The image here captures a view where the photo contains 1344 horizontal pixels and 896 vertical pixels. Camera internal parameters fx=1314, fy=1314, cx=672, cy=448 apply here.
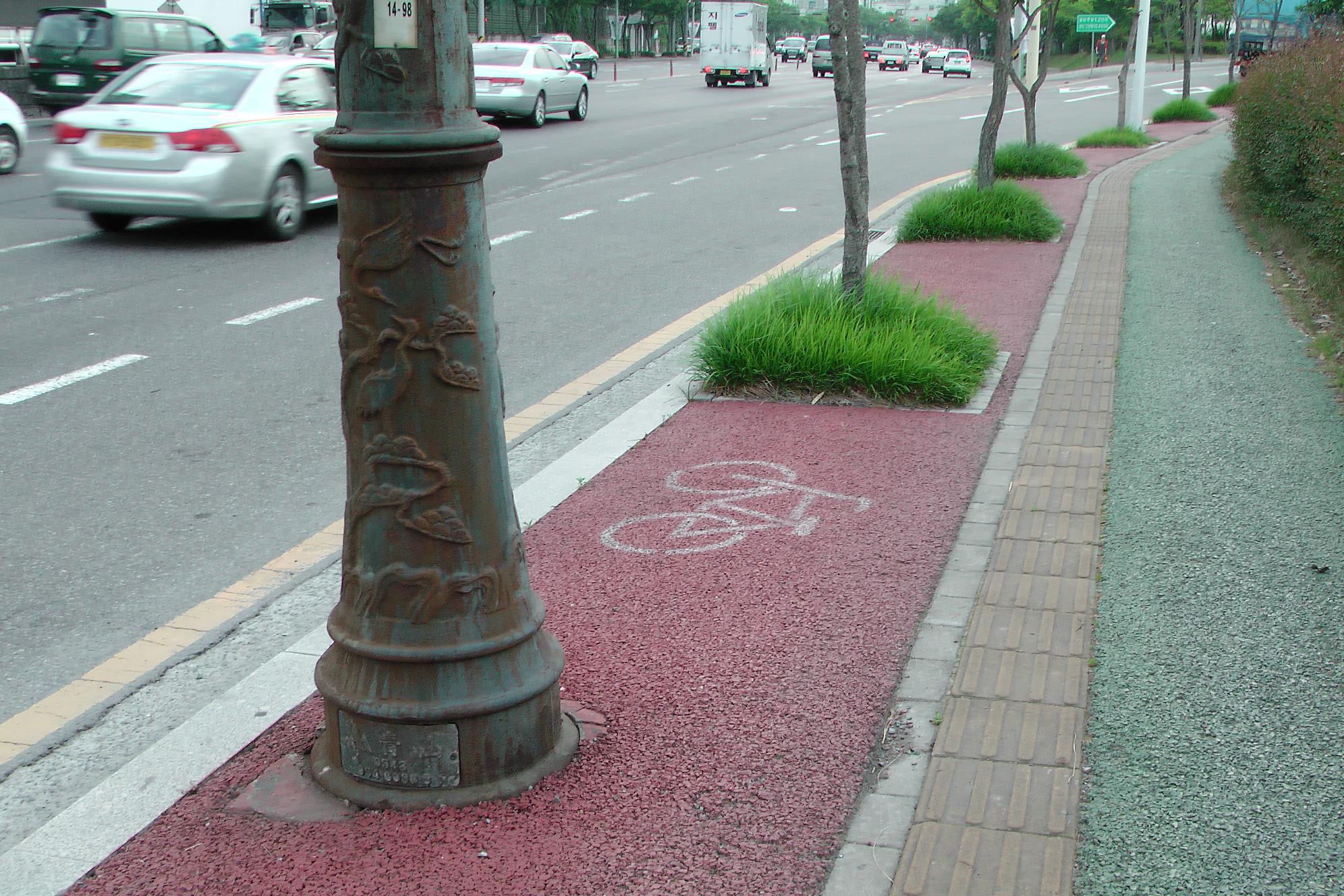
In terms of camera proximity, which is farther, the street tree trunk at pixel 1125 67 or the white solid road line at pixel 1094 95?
the white solid road line at pixel 1094 95

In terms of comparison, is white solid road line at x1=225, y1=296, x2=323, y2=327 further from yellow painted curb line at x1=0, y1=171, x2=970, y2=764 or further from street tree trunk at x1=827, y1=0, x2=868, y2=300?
street tree trunk at x1=827, y1=0, x2=868, y2=300

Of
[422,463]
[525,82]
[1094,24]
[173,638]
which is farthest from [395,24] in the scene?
[1094,24]

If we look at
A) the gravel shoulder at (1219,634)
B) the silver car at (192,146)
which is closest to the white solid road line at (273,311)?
the silver car at (192,146)

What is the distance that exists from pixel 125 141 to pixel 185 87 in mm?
905

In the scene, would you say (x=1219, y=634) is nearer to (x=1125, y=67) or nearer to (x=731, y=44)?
(x=1125, y=67)

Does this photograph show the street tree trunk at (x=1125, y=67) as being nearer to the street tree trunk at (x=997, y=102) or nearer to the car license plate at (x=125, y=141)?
the street tree trunk at (x=997, y=102)

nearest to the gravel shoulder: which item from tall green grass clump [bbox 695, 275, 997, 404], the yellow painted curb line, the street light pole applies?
tall green grass clump [bbox 695, 275, 997, 404]

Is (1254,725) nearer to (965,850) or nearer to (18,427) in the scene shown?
(965,850)

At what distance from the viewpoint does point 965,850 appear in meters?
2.91

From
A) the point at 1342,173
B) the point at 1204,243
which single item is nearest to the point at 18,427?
the point at 1342,173

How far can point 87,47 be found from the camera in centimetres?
2266

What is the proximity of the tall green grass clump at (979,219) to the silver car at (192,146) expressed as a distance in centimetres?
567

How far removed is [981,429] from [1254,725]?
3.04 m

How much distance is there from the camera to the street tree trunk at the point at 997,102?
14000 millimetres
